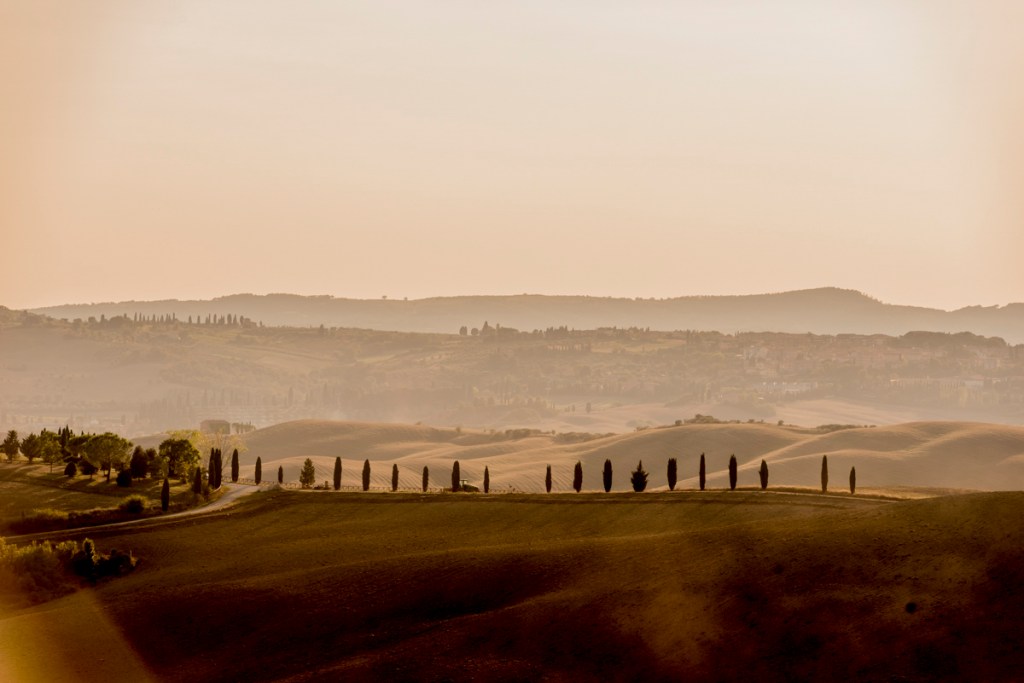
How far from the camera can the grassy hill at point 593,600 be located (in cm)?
5394

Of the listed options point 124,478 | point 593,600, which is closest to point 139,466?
point 124,478

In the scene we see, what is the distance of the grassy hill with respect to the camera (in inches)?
2124

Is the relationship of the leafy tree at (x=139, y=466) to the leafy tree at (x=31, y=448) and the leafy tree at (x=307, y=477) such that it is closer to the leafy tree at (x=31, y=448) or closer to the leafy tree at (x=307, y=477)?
the leafy tree at (x=307, y=477)

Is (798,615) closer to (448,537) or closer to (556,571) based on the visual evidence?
(556,571)

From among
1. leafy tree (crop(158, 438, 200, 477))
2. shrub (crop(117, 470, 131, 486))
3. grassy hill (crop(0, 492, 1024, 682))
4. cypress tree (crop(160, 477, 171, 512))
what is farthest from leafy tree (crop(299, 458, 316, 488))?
grassy hill (crop(0, 492, 1024, 682))

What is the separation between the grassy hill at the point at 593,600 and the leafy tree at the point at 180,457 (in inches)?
1351

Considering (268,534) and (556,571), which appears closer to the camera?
(556,571)

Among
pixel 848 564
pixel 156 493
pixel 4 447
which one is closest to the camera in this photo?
pixel 848 564

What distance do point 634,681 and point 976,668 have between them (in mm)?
14280

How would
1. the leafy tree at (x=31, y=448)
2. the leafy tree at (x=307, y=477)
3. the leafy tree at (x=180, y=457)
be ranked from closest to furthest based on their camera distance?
the leafy tree at (x=180, y=457) → the leafy tree at (x=307, y=477) → the leafy tree at (x=31, y=448)

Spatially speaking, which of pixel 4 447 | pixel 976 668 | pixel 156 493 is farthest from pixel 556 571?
pixel 4 447

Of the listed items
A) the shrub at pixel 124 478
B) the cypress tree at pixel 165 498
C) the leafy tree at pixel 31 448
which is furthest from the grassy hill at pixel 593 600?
the leafy tree at pixel 31 448

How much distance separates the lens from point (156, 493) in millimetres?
115000

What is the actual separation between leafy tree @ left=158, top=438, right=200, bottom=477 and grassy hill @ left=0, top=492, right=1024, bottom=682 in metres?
34.3
